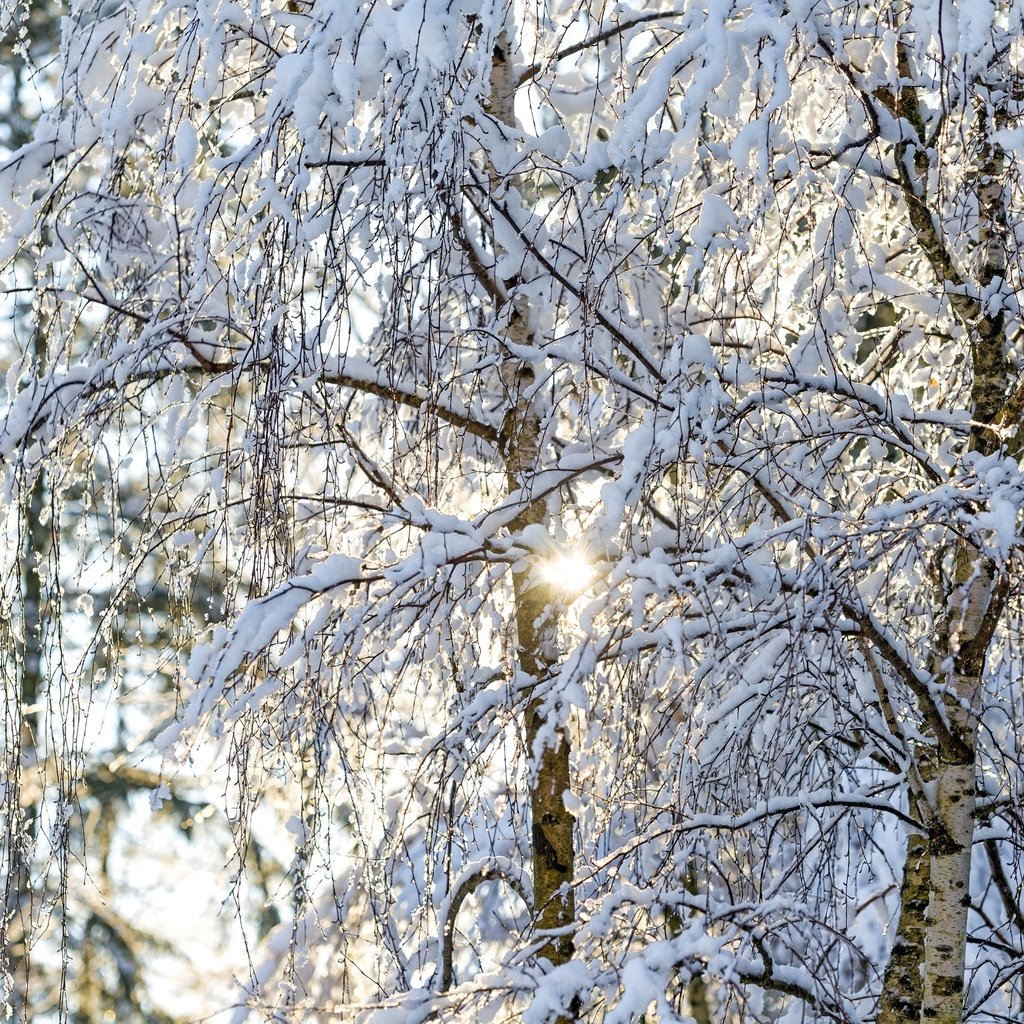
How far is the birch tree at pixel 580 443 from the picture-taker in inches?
85.6

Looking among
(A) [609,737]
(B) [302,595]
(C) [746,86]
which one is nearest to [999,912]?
(A) [609,737]

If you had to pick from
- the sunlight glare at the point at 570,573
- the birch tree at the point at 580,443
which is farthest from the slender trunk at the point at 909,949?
the sunlight glare at the point at 570,573

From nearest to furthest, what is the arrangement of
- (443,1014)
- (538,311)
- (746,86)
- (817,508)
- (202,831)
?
(746,86) < (443,1014) < (817,508) < (538,311) < (202,831)

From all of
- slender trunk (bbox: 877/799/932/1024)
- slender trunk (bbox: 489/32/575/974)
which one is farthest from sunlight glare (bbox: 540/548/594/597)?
slender trunk (bbox: 877/799/932/1024)

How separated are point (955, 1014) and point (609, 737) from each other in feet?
2.95

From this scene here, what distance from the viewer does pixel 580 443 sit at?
3098 millimetres

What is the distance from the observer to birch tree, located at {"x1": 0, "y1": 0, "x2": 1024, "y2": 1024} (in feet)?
7.13

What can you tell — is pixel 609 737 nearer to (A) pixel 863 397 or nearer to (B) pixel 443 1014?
(B) pixel 443 1014

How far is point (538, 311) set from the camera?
3512mm

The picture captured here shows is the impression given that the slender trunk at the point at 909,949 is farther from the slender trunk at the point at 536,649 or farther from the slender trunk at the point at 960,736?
the slender trunk at the point at 536,649

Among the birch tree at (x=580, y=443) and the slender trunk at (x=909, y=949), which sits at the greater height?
the birch tree at (x=580, y=443)

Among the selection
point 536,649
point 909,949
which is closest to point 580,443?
point 536,649

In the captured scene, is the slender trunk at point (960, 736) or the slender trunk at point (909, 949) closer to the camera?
the slender trunk at point (960, 736)

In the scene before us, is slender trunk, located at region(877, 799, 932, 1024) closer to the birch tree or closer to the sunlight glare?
the birch tree
